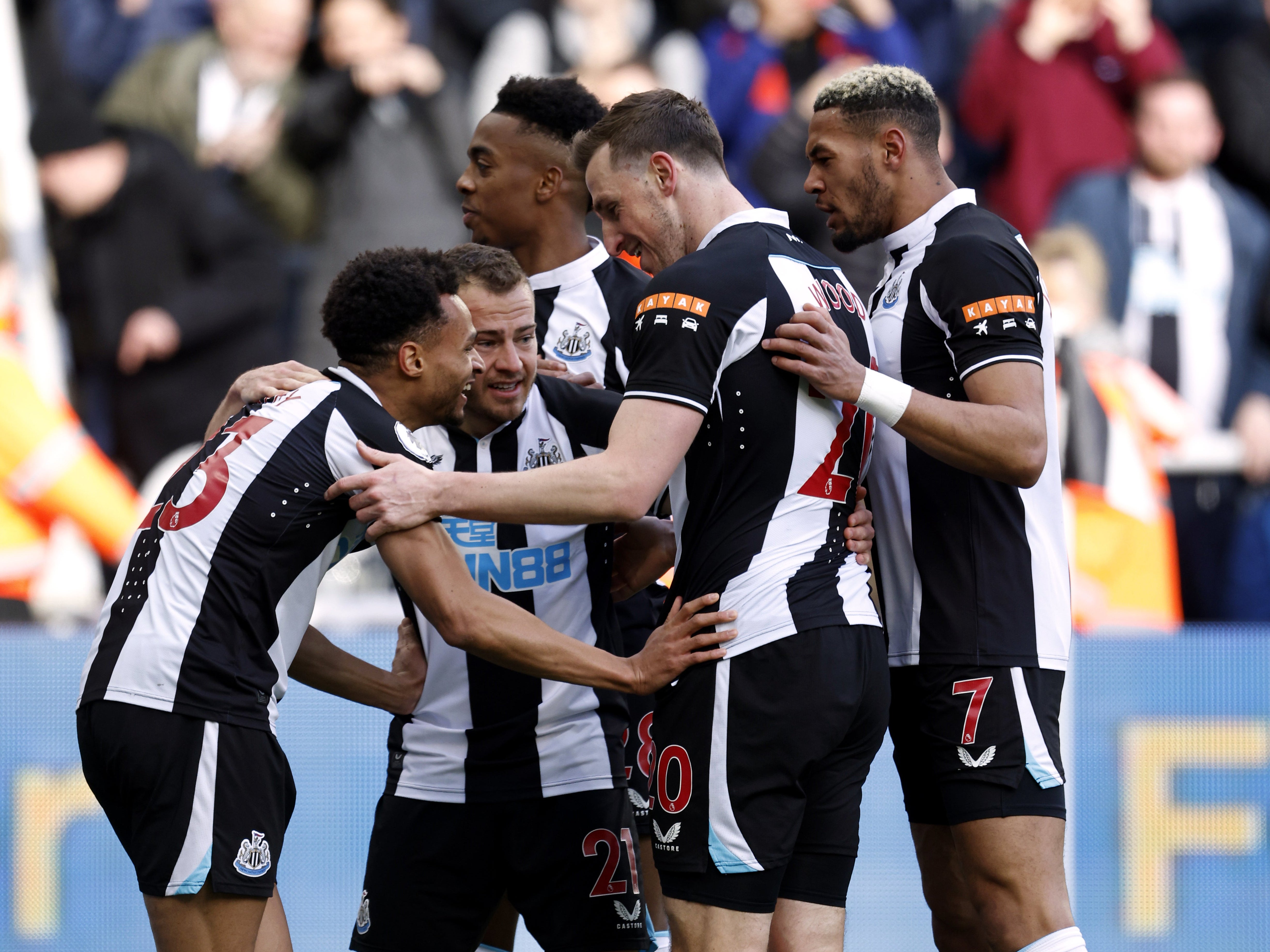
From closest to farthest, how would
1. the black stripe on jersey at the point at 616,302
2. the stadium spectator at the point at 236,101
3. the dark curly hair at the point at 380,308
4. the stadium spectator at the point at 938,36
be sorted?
the dark curly hair at the point at 380,308
the black stripe on jersey at the point at 616,302
the stadium spectator at the point at 236,101
the stadium spectator at the point at 938,36

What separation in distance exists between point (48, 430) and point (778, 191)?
4.58 meters

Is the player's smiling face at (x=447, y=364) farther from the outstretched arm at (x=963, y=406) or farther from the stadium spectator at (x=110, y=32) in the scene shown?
the stadium spectator at (x=110, y=32)

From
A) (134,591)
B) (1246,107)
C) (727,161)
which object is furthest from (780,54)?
(134,591)

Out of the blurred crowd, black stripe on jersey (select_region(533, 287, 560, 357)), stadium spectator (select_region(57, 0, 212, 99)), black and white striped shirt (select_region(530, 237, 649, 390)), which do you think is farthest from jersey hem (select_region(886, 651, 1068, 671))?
stadium spectator (select_region(57, 0, 212, 99))

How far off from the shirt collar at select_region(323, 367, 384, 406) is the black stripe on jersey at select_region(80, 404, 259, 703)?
31 cm

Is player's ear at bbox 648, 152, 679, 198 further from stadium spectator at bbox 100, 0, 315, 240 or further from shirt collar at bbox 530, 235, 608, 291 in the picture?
stadium spectator at bbox 100, 0, 315, 240

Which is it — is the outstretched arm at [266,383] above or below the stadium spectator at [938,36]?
below

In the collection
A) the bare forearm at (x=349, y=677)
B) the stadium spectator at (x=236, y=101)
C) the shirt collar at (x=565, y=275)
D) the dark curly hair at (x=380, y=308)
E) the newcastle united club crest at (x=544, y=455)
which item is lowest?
the bare forearm at (x=349, y=677)

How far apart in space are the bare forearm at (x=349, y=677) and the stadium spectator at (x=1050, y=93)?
643 cm

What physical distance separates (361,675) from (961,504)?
167cm

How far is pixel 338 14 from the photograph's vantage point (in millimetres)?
8852

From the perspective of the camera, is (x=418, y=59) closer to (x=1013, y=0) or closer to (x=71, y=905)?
(x=1013, y=0)

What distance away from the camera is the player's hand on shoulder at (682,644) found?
10.3 ft

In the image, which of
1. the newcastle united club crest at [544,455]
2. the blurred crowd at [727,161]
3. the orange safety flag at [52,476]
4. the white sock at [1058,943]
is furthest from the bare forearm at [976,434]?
the orange safety flag at [52,476]
